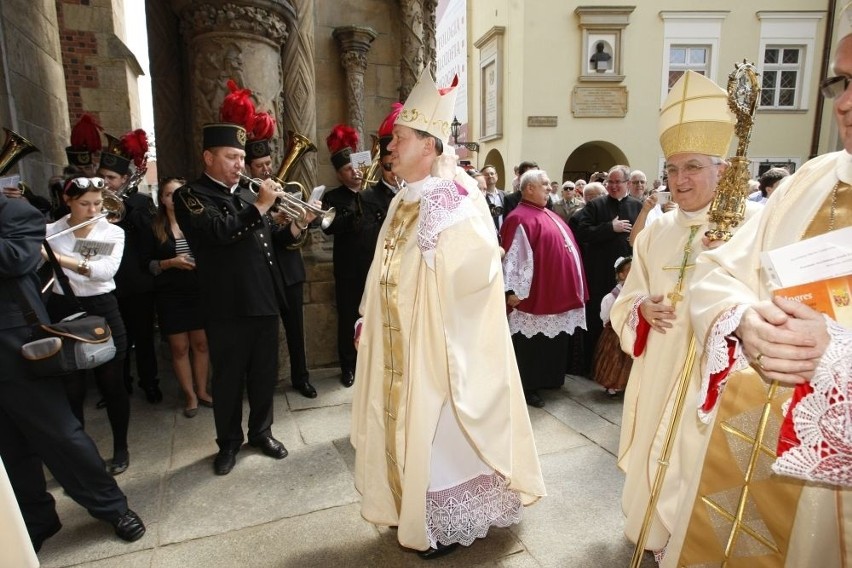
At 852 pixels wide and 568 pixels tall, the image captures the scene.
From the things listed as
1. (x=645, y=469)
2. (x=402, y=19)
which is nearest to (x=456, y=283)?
(x=645, y=469)

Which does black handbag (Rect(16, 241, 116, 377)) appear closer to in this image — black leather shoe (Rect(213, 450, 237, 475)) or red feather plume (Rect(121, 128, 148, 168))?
black leather shoe (Rect(213, 450, 237, 475))

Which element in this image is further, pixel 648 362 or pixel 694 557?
pixel 648 362

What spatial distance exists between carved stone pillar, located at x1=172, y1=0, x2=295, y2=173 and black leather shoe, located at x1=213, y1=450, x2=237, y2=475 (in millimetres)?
2585

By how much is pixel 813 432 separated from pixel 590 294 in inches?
169

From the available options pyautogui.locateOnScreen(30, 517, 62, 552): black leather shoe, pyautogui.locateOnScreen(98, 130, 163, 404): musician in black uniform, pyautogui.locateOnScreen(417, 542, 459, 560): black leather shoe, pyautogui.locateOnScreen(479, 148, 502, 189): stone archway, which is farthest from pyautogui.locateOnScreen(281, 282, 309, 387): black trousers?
pyautogui.locateOnScreen(479, 148, 502, 189): stone archway

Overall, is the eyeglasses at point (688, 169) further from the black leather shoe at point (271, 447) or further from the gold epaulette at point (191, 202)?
the black leather shoe at point (271, 447)

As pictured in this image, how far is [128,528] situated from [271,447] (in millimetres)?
964

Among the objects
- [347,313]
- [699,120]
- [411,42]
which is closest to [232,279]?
[347,313]

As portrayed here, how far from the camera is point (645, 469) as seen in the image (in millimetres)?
2209

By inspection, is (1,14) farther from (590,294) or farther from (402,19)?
(590,294)

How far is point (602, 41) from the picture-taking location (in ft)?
53.9

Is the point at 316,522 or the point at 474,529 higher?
the point at 474,529

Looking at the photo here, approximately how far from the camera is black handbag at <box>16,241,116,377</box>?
2.18m

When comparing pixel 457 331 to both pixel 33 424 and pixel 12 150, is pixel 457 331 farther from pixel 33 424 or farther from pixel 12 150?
pixel 12 150
